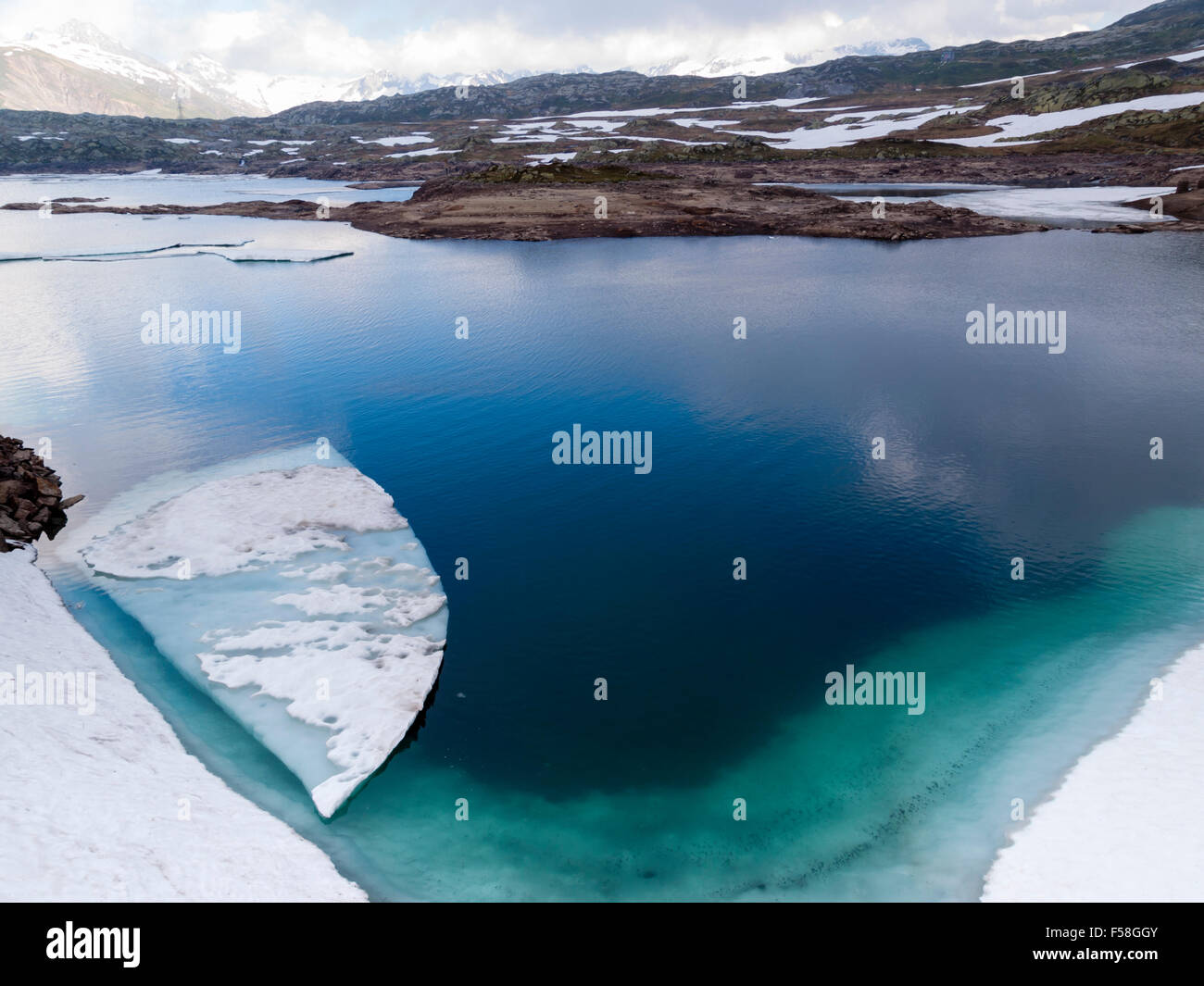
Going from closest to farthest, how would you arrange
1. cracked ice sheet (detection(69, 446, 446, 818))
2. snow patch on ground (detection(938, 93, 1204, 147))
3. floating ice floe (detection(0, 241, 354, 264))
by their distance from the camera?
cracked ice sheet (detection(69, 446, 446, 818)) → floating ice floe (detection(0, 241, 354, 264)) → snow patch on ground (detection(938, 93, 1204, 147))

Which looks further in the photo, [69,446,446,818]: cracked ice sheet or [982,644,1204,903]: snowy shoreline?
[69,446,446,818]: cracked ice sheet

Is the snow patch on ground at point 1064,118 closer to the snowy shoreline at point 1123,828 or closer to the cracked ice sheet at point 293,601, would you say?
the snowy shoreline at point 1123,828

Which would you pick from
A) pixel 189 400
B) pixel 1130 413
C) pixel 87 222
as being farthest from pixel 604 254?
pixel 87 222

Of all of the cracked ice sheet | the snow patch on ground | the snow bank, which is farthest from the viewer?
the snow patch on ground

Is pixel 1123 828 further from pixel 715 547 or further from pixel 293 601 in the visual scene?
pixel 293 601

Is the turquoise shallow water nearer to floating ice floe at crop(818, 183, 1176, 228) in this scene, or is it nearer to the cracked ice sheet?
the cracked ice sheet

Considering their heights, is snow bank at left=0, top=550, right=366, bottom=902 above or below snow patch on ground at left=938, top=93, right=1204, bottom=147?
below

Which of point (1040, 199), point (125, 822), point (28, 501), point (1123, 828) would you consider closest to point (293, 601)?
point (125, 822)

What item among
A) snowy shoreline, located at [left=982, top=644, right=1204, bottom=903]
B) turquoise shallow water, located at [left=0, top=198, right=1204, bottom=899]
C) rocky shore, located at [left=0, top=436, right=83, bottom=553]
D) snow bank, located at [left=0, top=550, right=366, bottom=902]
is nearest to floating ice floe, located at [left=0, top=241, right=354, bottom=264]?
turquoise shallow water, located at [left=0, top=198, right=1204, bottom=899]
